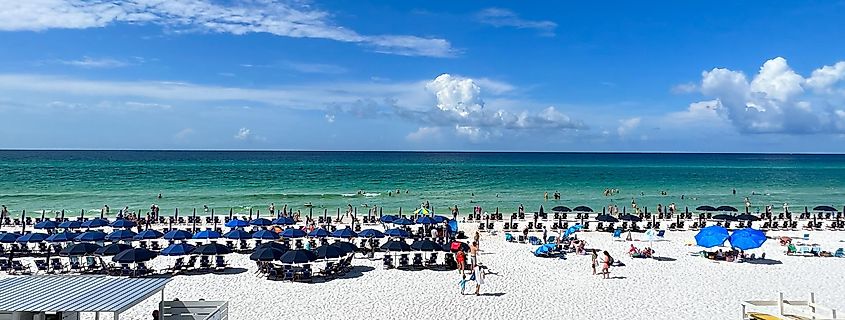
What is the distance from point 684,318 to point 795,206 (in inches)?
1723

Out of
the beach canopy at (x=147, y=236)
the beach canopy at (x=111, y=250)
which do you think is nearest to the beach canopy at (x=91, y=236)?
the beach canopy at (x=147, y=236)

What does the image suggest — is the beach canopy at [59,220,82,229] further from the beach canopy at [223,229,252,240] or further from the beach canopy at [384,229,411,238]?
the beach canopy at [384,229,411,238]

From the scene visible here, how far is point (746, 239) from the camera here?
22203mm

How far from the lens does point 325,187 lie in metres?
72.3

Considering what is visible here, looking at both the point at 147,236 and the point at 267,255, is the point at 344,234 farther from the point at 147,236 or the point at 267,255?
the point at 147,236

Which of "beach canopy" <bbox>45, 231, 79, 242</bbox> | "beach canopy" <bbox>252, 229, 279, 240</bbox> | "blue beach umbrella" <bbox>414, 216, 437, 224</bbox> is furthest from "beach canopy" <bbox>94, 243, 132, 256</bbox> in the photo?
"blue beach umbrella" <bbox>414, 216, 437, 224</bbox>

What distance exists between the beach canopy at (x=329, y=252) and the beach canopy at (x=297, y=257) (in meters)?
0.42

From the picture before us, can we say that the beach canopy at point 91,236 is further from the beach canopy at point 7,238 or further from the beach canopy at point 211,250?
the beach canopy at point 211,250

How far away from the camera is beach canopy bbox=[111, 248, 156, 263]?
63.9 ft

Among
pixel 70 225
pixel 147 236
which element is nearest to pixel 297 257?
pixel 147 236

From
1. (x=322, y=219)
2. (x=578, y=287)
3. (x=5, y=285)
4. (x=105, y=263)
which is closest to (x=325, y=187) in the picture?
(x=322, y=219)

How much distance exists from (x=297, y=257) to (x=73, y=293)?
9.28 meters

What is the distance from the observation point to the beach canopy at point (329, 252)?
20125 mm

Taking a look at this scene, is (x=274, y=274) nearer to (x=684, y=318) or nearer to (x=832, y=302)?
(x=684, y=318)
